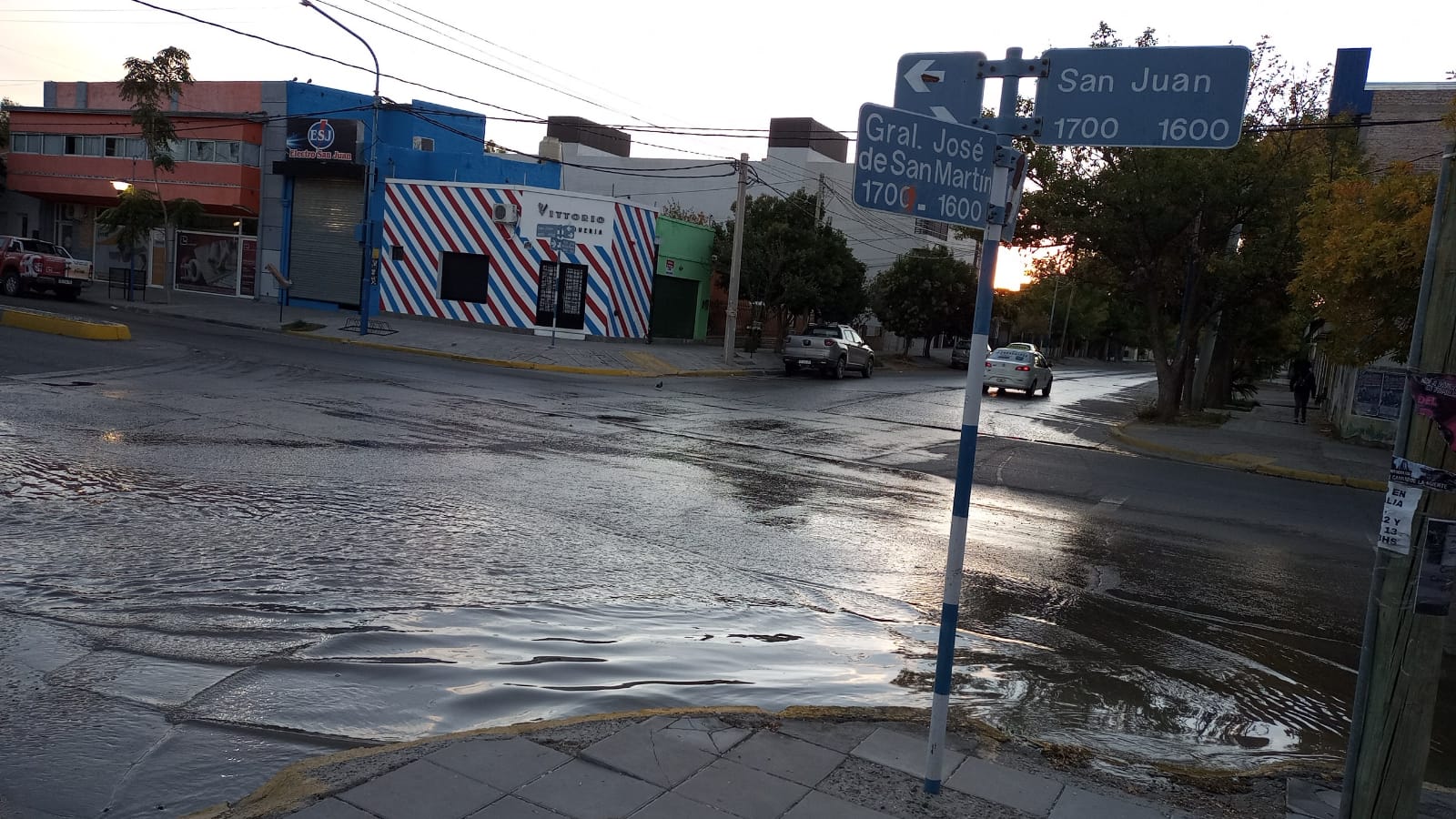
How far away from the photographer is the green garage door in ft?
119

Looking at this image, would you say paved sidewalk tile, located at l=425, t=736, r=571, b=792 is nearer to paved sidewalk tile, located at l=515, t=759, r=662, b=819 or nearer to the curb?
paved sidewalk tile, located at l=515, t=759, r=662, b=819

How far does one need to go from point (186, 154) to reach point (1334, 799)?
131ft

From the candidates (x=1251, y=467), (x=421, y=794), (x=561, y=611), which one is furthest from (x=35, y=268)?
(x=421, y=794)

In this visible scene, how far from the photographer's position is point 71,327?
1938cm

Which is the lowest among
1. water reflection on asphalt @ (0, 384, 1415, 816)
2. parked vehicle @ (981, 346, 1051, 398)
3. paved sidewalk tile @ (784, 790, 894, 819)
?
water reflection on asphalt @ (0, 384, 1415, 816)

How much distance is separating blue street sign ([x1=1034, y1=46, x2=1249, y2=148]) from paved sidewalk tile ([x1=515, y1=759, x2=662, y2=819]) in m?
2.94

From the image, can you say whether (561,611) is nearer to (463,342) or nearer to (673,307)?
(463,342)

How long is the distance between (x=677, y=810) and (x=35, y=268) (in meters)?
33.3

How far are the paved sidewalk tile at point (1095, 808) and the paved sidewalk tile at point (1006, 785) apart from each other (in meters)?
0.04

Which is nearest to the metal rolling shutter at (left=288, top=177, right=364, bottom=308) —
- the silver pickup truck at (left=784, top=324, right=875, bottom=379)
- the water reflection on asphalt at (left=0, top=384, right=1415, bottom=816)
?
the silver pickup truck at (left=784, top=324, right=875, bottom=379)

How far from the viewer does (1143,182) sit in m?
21.8

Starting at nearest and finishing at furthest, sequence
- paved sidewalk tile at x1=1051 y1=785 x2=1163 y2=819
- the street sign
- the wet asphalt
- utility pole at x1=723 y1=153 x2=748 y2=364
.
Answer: paved sidewalk tile at x1=1051 y1=785 x2=1163 y2=819
the street sign
the wet asphalt
utility pole at x1=723 y1=153 x2=748 y2=364

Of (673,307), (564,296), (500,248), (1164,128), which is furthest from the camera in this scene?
(673,307)

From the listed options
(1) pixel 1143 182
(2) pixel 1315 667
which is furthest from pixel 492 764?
(1) pixel 1143 182
